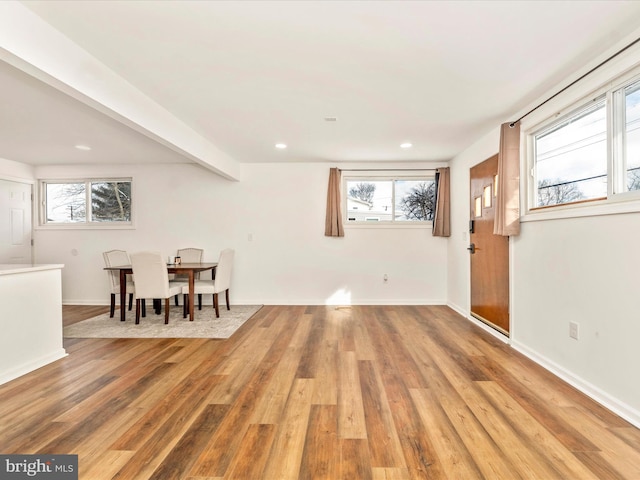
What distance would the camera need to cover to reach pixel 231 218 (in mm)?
5324

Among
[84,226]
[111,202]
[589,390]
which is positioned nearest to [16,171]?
[84,226]

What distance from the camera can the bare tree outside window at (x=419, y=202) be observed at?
5312mm

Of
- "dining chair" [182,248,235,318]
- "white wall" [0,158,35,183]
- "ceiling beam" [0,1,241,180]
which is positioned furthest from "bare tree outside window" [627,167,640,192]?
"white wall" [0,158,35,183]

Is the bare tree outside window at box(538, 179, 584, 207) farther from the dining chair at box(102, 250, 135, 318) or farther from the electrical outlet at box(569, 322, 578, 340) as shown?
the dining chair at box(102, 250, 135, 318)

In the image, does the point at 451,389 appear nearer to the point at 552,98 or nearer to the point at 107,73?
the point at 552,98

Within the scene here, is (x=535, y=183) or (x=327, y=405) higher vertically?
(x=535, y=183)

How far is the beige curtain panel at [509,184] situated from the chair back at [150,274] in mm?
3863

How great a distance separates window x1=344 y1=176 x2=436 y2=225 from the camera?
5.32 meters

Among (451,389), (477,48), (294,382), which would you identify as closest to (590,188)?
(477,48)

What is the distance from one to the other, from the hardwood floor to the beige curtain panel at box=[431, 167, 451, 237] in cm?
218

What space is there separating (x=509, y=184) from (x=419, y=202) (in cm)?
224

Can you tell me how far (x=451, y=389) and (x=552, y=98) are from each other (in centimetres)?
247

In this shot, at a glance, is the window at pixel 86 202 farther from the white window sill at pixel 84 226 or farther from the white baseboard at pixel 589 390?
the white baseboard at pixel 589 390

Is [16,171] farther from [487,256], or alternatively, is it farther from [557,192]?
[557,192]
